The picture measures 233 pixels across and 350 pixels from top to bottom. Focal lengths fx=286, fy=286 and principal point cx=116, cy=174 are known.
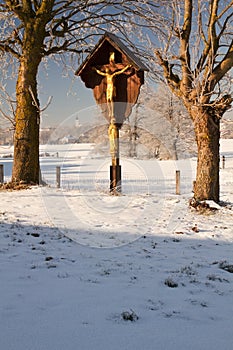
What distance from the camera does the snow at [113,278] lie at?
2223 millimetres

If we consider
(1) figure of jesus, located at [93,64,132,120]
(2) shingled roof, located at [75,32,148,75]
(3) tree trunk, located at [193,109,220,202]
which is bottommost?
(3) tree trunk, located at [193,109,220,202]

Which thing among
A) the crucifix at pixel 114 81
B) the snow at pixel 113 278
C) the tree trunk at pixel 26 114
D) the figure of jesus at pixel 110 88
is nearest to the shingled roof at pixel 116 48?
the crucifix at pixel 114 81

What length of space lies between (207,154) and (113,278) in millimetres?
5371

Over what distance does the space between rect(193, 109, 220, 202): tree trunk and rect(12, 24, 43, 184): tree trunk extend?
5184 millimetres

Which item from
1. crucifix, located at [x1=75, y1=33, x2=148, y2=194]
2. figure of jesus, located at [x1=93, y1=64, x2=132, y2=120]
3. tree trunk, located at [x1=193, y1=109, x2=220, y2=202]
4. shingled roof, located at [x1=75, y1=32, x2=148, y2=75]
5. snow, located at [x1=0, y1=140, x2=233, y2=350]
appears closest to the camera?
snow, located at [x1=0, y1=140, x2=233, y2=350]

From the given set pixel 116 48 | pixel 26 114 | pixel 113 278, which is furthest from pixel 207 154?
pixel 26 114

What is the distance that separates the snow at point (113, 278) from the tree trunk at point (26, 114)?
277cm

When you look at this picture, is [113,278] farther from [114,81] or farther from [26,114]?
[26,114]

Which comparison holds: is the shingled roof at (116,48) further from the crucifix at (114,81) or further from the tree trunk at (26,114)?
the tree trunk at (26,114)

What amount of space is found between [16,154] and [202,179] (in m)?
5.91

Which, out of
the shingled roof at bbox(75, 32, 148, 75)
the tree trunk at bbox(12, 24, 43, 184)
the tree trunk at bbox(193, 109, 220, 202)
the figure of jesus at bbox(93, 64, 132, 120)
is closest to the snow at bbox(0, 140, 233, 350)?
the tree trunk at bbox(193, 109, 220, 202)

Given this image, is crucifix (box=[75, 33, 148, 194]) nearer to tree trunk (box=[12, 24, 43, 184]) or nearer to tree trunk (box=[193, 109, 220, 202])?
tree trunk (box=[12, 24, 43, 184])

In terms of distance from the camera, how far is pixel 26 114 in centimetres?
942

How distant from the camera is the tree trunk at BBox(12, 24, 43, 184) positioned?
9367mm
